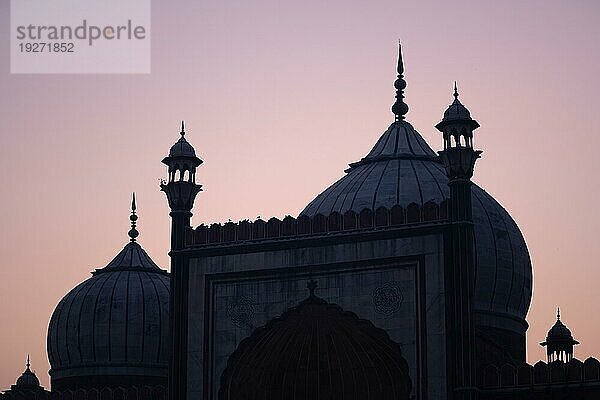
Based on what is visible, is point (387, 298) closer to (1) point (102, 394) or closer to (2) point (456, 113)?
(2) point (456, 113)

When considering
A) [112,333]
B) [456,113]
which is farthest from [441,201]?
[112,333]

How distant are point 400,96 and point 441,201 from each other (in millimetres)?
4971

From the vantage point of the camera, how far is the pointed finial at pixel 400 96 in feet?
117

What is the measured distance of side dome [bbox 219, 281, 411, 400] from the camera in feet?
96.8

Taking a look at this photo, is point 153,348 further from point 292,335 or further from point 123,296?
point 292,335

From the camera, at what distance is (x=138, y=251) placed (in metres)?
39.2

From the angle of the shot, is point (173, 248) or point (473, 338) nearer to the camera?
point (473, 338)

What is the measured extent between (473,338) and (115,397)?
321 inches

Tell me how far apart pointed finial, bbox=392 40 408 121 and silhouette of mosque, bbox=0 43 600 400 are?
2.02 metres

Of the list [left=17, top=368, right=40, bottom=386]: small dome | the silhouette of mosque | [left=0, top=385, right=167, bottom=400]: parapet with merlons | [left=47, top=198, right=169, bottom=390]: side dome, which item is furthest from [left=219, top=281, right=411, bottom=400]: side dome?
[left=17, top=368, right=40, bottom=386]: small dome

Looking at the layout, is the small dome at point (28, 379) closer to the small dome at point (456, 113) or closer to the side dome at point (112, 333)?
the side dome at point (112, 333)

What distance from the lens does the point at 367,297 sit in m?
29.4

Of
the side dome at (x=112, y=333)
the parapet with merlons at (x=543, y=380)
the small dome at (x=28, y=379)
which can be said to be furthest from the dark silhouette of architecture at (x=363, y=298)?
the small dome at (x=28, y=379)

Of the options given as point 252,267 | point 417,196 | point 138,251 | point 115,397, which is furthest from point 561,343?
point 138,251
